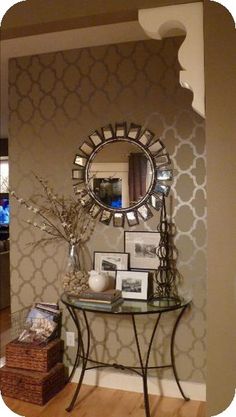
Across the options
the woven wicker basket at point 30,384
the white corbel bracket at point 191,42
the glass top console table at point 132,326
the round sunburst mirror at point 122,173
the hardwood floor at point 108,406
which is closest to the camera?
the white corbel bracket at point 191,42

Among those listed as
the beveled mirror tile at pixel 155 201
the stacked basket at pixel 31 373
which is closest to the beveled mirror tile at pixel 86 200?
the beveled mirror tile at pixel 155 201

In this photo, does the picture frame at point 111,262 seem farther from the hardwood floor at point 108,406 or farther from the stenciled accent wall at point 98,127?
the hardwood floor at point 108,406

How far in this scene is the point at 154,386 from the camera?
313 cm

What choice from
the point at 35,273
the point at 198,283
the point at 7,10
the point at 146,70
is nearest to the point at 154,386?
the point at 198,283

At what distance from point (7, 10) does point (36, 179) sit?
161 cm

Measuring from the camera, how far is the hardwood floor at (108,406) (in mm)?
2854

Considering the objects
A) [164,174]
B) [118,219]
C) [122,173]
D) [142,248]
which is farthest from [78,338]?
[164,174]

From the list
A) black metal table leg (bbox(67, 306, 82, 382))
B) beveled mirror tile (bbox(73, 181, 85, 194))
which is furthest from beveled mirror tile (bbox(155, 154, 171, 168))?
black metal table leg (bbox(67, 306, 82, 382))

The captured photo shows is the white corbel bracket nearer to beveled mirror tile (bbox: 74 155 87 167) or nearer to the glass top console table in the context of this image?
the glass top console table

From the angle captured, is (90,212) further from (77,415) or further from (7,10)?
(7,10)

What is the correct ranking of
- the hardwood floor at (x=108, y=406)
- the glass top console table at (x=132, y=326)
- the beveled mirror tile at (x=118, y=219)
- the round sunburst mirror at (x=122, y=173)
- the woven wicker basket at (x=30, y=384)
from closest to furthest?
the glass top console table at (x=132, y=326) → the hardwood floor at (x=108, y=406) → the woven wicker basket at (x=30, y=384) → the round sunburst mirror at (x=122, y=173) → the beveled mirror tile at (x=118, y=219)

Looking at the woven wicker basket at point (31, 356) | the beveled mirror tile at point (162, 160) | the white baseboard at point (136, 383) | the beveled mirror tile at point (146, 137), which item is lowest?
the white baseboard at point (136, 383)

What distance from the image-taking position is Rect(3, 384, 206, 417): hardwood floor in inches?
112

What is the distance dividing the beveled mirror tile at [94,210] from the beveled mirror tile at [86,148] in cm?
41
